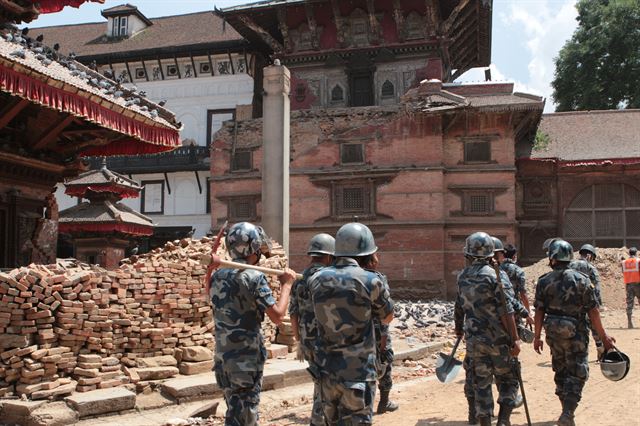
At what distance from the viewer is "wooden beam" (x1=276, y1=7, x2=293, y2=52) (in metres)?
27.9

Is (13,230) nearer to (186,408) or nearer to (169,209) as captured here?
(186,408)

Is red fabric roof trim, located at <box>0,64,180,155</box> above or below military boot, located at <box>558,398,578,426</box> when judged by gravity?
above

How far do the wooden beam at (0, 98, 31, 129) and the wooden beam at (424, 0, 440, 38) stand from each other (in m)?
20.5

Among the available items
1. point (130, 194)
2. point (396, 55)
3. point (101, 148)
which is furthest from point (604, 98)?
point (101, 148)

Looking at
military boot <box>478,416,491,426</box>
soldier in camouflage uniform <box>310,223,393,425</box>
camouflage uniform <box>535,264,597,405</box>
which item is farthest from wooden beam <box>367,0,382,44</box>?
soldier in camouflage uniform <box>310,223,393,425</box>

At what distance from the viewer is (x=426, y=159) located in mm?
24812

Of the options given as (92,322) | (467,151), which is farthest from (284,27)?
(92,322)

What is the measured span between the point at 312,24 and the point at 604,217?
15.0 metres

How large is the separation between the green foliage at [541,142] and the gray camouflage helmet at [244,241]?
23890mm

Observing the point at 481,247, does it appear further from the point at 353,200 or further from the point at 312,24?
the point at 312,24

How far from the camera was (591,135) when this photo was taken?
1075 inches

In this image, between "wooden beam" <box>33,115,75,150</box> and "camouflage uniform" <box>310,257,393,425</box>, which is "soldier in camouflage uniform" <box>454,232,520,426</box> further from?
"wooden beam" <box>33,115,75,150</box>

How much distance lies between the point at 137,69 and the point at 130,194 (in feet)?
51.0

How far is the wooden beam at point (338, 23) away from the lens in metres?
27.3
